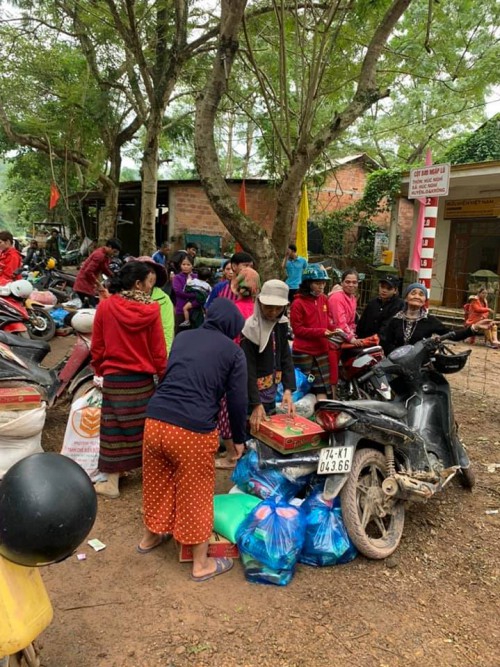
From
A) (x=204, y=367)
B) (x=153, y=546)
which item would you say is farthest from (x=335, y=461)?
(x=153, y=546)

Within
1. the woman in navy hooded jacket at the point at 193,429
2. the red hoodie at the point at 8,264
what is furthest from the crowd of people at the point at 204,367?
the red hoodie at the point at 8,264

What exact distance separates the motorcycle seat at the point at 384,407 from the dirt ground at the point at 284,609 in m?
0.73

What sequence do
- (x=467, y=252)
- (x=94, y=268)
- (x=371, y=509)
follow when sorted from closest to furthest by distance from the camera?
(x=371, y=509)
(x=94, y=268)
(x=467, y=252)

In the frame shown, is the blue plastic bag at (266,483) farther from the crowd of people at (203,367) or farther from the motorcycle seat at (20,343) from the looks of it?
the motorcycle seat at (20,343)

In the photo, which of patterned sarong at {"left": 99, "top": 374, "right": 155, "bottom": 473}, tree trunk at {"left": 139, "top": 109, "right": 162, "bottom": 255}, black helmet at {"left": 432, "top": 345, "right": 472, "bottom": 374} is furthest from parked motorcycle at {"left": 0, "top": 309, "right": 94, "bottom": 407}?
tree trunk at {"left": 139, "top": 109, "right": 162, "bottom": 255}

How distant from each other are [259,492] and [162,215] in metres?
14.7

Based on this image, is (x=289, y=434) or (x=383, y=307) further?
(x=383, y=307)

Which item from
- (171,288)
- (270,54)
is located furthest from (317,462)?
(270,54)

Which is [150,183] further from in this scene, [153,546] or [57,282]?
[153,546]

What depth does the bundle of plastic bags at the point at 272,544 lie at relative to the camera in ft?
8.48

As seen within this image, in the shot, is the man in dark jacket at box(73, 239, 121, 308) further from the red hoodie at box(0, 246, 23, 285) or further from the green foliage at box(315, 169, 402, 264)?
the green foliage at box(315, 169, 402, 264)

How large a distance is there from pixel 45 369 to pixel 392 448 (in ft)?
8.99

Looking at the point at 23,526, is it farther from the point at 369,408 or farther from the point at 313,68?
the point at 313,68

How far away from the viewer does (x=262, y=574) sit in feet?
8.63
